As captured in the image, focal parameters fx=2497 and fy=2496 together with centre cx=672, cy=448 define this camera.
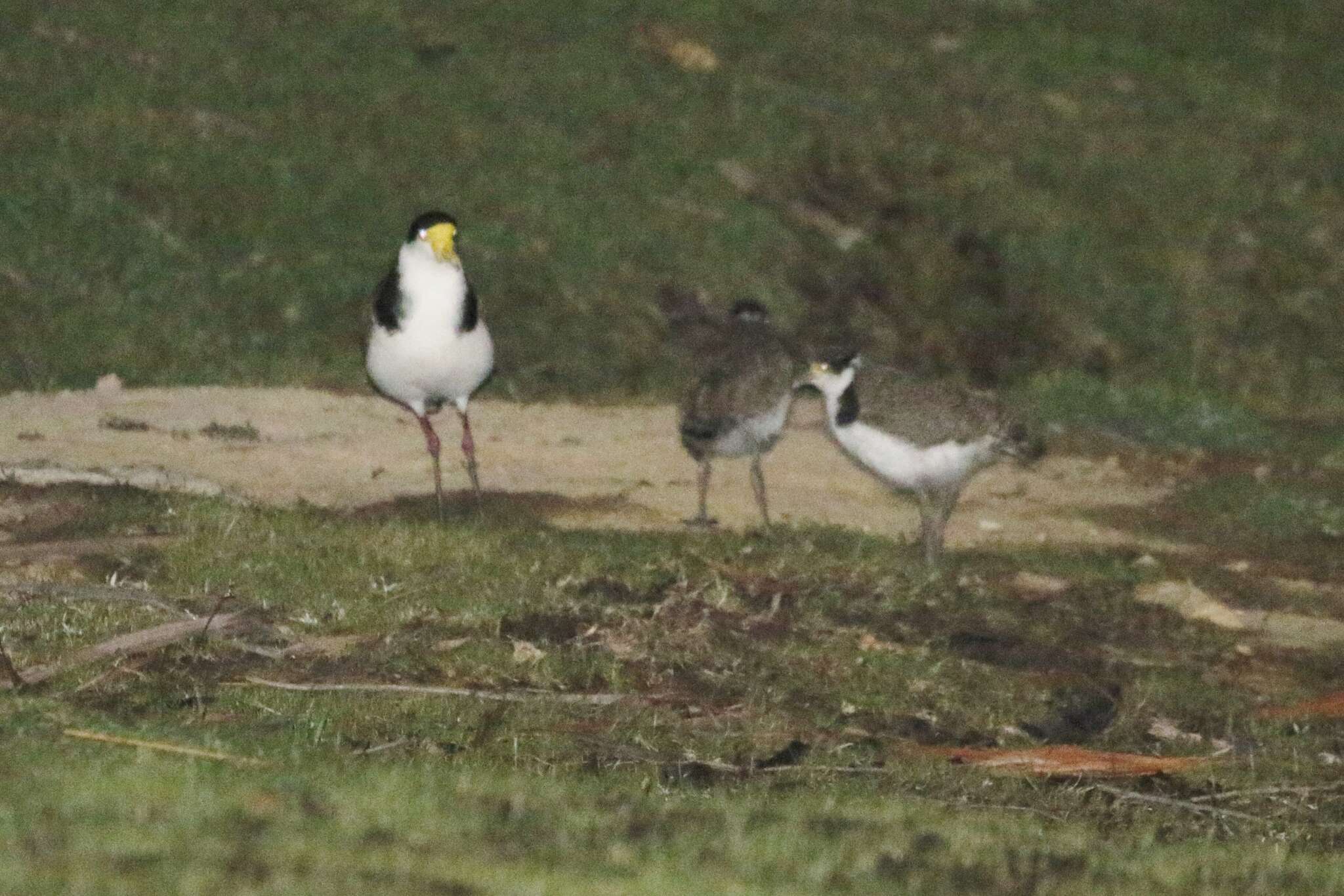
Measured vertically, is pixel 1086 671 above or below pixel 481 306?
below

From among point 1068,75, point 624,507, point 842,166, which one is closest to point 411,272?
point 624,507

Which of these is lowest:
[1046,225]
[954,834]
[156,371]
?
[954,834]

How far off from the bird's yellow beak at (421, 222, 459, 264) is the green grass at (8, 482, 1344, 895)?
1.48m

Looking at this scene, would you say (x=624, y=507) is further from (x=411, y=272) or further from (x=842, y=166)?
(x=842, y=166)

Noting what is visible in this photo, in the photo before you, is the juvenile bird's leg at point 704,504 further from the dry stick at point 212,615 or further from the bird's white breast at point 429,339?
the dry stick at point 212,615

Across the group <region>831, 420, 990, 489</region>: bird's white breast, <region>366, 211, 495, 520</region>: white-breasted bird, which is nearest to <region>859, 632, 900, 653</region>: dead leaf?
<region>831, 420, 990, 489</region>: bird's white breast

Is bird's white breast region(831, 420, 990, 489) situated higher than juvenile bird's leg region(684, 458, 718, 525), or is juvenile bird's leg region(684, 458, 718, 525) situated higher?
bird's white breast region(831, 420, 990, 489)

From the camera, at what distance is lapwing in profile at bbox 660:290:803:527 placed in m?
14.4

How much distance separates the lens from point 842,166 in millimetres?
22484

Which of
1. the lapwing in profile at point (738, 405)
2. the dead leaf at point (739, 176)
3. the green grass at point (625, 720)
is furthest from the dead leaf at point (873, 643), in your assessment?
the dead leaf at point (739, 176)

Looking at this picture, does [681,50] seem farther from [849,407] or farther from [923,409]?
[923,409]

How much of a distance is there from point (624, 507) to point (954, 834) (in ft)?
22.2

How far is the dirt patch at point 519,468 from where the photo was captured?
14.4 m

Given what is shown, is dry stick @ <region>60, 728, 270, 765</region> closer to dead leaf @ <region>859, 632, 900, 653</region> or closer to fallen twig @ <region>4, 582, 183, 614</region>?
fallen twig @ <region>4, 582, 183, 614</region>
